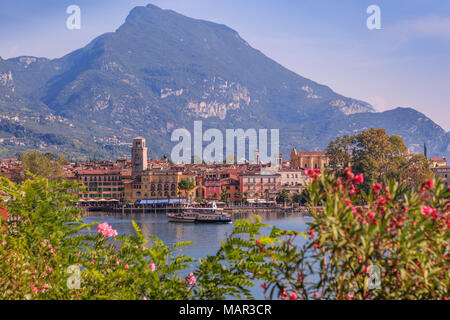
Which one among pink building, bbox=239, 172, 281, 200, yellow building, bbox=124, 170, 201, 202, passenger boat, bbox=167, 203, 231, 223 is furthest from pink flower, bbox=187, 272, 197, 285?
yellow building, bbox=124, 170, 201, 202

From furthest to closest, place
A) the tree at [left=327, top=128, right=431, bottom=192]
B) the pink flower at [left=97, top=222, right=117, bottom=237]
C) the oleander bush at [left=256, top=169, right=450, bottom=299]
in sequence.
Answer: the tree at [left=327, top=128, right=431, bottom=192], the pink flower at [left=97, top=222, right=117, bottom=237], the oleander bush at [left=256, top=169, right=450, bottom=299]

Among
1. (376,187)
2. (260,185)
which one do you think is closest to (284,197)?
(260,185)

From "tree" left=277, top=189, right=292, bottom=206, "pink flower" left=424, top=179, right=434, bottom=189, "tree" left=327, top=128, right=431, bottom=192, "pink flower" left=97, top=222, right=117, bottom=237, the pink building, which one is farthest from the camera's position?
the pink building

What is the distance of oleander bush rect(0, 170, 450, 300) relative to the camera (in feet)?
9.85

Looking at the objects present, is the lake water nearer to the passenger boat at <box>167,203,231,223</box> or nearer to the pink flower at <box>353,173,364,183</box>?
the passenger boat at <box>167,203,231,223</box>

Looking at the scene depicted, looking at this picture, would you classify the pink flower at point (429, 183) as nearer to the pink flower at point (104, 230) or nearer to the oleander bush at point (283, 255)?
the oleander bush at point (283, 255)

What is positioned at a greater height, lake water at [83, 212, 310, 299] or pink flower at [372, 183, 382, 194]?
pink flower at [372, 183, 382, 194]

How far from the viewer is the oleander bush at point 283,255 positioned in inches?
118

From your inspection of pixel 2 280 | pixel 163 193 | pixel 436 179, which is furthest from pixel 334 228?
pixel 163 193

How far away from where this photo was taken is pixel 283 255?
11.6 ft
